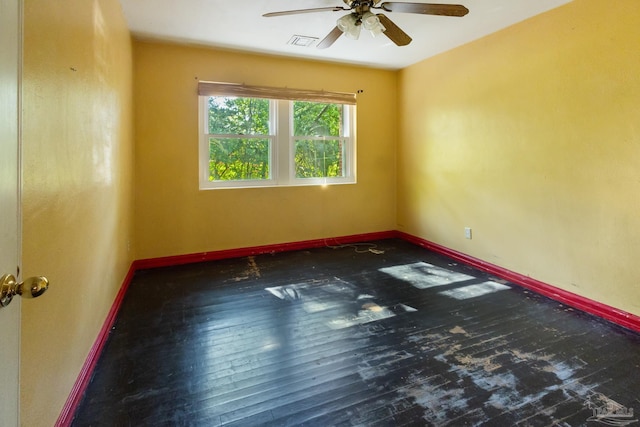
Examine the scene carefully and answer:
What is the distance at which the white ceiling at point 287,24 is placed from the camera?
2.78 metres

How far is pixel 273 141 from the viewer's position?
427 cm

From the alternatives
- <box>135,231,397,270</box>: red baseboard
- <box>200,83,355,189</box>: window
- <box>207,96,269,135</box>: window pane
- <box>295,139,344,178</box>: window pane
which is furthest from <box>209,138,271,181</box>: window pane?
<box>135,231,397,270</box>: red baseboard

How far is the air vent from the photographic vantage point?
11.5 feet

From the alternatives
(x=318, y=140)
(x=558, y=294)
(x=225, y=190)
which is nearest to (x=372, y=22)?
(x=318, y=140)

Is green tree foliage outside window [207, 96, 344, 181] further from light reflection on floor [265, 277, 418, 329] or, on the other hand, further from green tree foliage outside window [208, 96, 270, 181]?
light reflection on floor [265, 277, 418, 329]

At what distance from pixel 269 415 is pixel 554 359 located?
169cm

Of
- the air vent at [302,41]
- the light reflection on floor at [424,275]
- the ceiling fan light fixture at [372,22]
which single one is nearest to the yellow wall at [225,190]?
the air vent at [302,41]

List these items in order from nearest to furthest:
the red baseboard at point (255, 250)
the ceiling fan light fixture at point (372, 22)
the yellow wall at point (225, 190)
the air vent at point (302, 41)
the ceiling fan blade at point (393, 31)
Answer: the ceiling fan light fixture at point (372, 22) → the ceiling fan blade at point (393, 31) → the air vent at point (302, 41) → the yellow wall at point (225, 190) → the red baseboard at point (255, 250)

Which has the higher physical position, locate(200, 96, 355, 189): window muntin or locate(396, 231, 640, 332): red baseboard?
locate(200, 96, 355, 189): window muntin

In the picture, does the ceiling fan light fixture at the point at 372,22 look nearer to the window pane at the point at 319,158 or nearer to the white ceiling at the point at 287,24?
the white ceiling at the point at 287,24

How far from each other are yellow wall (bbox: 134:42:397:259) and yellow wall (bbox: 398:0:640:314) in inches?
34.6

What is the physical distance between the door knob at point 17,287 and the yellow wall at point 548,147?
3.32m

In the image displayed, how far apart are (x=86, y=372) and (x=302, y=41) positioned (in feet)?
11.1

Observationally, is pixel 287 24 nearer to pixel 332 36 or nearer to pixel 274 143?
pixel 332 36
